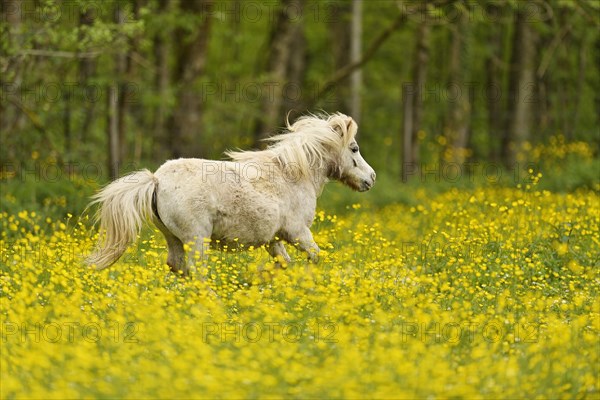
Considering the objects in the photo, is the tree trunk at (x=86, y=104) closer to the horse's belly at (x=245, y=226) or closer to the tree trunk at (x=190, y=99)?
the tree trunk at (x=190, y=99)

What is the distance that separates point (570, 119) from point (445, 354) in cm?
2362

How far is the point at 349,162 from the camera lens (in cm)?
1042

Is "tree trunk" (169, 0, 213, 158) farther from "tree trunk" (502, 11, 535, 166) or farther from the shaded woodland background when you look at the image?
"tree trunk" (502, 11, 535, 166)

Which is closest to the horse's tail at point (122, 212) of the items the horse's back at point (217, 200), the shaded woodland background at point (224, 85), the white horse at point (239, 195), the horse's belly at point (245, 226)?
the white horse at point (239, 195)

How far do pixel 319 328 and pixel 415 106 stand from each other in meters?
14.1

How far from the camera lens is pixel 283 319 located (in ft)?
25.3

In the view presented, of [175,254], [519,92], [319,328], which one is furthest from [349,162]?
[519,92]

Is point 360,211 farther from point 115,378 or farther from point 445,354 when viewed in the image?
point 115,378

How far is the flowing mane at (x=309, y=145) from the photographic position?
993cm

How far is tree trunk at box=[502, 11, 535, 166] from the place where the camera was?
936 inches

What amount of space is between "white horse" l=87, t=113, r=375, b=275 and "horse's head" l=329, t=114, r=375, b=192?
0.01m

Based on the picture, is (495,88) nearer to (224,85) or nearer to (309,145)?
(224,85)

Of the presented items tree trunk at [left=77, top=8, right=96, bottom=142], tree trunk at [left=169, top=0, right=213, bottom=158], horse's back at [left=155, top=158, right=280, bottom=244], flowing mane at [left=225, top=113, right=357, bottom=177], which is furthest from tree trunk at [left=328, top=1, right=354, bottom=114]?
horse's back at [left=155, top=158, right=280, bottom=244]

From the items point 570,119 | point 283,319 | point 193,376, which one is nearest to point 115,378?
point 193,376
